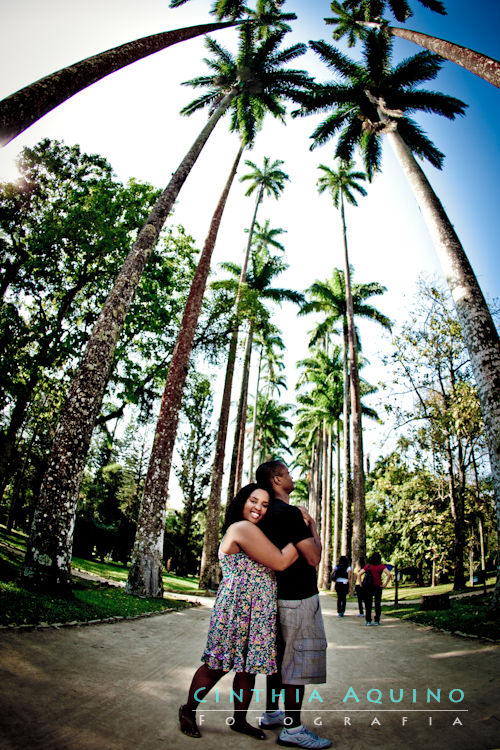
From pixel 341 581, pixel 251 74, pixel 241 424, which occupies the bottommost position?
pixel 341 581

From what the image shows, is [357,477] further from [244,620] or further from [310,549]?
[244,620]

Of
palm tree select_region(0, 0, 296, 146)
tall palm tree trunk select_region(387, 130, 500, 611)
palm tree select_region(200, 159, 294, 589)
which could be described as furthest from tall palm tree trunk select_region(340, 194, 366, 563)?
palm tree select_region(0, 0, 296, 146)

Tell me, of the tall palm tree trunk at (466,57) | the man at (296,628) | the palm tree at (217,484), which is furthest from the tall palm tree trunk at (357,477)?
the man at (296,628)

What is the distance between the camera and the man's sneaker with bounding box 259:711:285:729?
9.04 ft

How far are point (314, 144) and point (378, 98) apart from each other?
3.05 meters

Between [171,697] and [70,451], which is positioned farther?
[70,451]

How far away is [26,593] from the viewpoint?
521 cm

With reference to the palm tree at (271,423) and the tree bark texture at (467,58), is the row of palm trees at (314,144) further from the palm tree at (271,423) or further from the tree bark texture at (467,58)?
the palm tree at (271,423)

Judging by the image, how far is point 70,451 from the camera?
6.70 meters

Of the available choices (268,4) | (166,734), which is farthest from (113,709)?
(268,4)

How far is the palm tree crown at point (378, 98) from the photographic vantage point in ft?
39.6

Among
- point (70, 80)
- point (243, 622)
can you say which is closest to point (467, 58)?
point (70, 80)

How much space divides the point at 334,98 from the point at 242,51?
15.2 feet

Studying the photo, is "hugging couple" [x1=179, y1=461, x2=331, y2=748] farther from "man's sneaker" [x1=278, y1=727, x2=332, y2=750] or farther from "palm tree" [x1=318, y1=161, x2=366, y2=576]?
"palm tree" [x1=318, y1=161, x2=366, y2=576]
